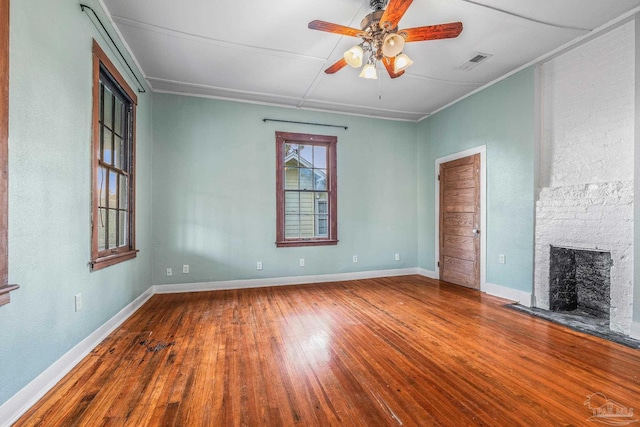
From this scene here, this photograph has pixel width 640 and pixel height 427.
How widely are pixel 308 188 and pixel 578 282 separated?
374cm

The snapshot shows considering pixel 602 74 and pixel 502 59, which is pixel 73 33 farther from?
pixel 602 74

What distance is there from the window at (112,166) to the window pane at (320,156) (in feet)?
8.53

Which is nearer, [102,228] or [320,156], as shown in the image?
[102,228]

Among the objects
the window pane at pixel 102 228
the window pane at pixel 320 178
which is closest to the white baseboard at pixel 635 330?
the window pane at pixel 320 178

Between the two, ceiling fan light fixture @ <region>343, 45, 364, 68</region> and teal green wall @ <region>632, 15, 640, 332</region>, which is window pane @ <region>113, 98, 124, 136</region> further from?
teal green wall @ <region>632, 15, 640, 332</region>

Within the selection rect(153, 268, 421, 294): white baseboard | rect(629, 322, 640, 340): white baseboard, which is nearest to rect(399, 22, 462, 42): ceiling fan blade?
rect(629, 322, 640, 340): white baseboard

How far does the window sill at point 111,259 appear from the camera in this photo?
2368mm

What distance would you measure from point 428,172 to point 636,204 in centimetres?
282

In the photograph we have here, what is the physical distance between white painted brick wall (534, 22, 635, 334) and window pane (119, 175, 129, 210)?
4812mm

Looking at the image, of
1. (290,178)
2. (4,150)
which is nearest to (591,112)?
(290,178)

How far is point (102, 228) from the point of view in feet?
8.91

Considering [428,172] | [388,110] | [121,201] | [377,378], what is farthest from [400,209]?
[121,201]

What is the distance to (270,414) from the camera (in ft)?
5.08

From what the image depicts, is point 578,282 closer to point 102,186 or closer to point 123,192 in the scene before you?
point 102,186
